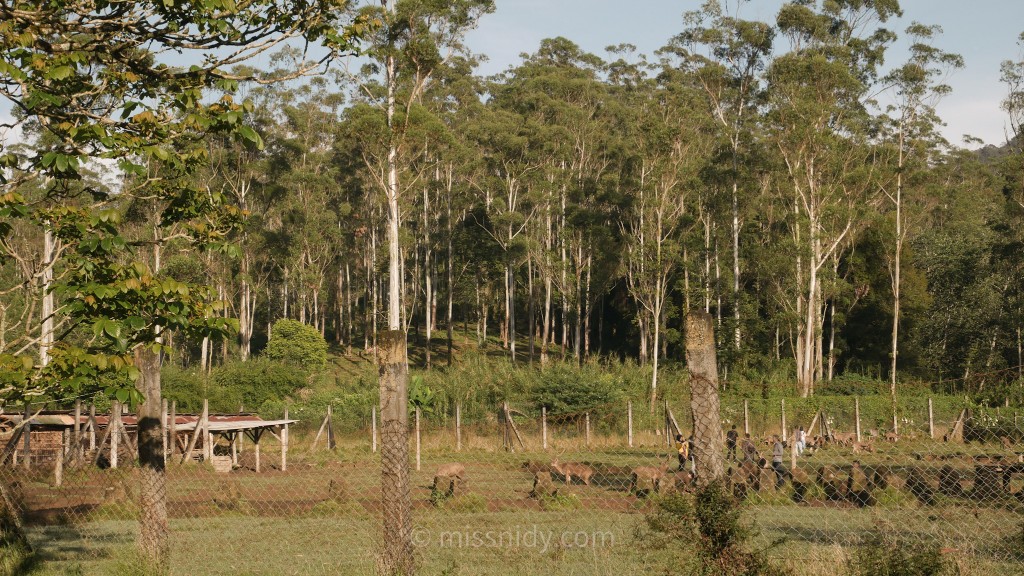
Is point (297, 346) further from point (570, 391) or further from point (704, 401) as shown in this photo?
point (704, 401)

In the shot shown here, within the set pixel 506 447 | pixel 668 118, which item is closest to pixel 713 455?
pixel 506 447

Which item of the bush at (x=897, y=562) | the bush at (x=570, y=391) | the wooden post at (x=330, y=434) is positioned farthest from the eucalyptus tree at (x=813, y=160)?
the bush at (x=897, y=562)

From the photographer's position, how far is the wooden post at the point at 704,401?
5996 mm

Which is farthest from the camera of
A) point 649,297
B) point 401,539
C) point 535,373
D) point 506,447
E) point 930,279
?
point 930,279

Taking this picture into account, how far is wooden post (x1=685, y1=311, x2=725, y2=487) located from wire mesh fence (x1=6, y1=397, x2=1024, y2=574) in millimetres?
292

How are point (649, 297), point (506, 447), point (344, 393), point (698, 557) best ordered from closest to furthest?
1. point (698, 557)
2. point (506, 447)
3. point (344, 393)
4. point (649, 297)

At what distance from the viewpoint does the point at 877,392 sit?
4119cm

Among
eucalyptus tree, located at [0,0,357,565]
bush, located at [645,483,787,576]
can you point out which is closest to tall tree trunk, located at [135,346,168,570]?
eucalyptus tree, located at [0,0,357,565]

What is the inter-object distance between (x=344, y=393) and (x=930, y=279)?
34204 millimetres

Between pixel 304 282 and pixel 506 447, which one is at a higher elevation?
pixel 304 282

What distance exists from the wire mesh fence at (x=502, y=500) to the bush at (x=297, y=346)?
1586cm

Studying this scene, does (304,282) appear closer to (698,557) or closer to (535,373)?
(535,373)

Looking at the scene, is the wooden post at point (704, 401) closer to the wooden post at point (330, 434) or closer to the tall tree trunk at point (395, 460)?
the tall tree trunk at point (395, 460)

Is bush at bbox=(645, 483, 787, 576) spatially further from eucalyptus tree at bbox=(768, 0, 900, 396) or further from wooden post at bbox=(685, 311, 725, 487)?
eucalyptus tree at bbox=(768, 0, 900, 396)
